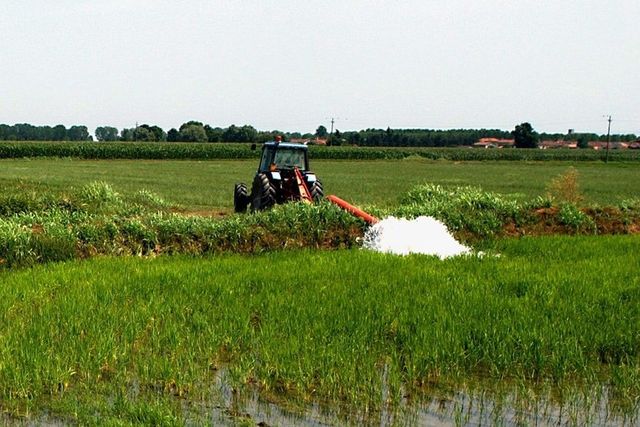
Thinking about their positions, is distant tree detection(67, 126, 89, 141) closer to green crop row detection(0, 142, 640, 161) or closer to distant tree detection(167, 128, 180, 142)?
distant tree detection(167, 128, 180, 142)

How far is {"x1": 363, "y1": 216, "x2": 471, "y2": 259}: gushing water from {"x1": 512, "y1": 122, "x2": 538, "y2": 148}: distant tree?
116413mm

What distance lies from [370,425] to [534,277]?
16.3 feet

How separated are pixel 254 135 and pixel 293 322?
108 m

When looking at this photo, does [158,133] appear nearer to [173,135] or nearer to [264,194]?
[173,135]

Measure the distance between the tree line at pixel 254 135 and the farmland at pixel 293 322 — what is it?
65.3 m

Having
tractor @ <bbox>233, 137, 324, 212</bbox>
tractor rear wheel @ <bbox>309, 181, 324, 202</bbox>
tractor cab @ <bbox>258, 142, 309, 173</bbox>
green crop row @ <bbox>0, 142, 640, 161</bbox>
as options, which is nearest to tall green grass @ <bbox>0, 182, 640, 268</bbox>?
A: tractor @ <bbox>233, 137, 324, 212</bbox>

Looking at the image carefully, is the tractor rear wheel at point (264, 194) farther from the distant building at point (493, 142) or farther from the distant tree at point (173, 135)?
the distant building at point (493, 142)

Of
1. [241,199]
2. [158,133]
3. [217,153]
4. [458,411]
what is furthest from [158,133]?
[458,411]

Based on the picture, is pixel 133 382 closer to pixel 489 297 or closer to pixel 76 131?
pixel 489 297

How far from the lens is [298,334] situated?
6703 millimetres

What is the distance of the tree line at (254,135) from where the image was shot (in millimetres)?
111500

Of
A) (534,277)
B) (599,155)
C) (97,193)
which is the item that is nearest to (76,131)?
(599,155)

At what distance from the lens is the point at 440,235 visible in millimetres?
12492

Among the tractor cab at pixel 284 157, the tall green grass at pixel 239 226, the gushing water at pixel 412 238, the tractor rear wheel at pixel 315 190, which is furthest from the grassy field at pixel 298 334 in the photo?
the tractor cab at pixel 284 157
